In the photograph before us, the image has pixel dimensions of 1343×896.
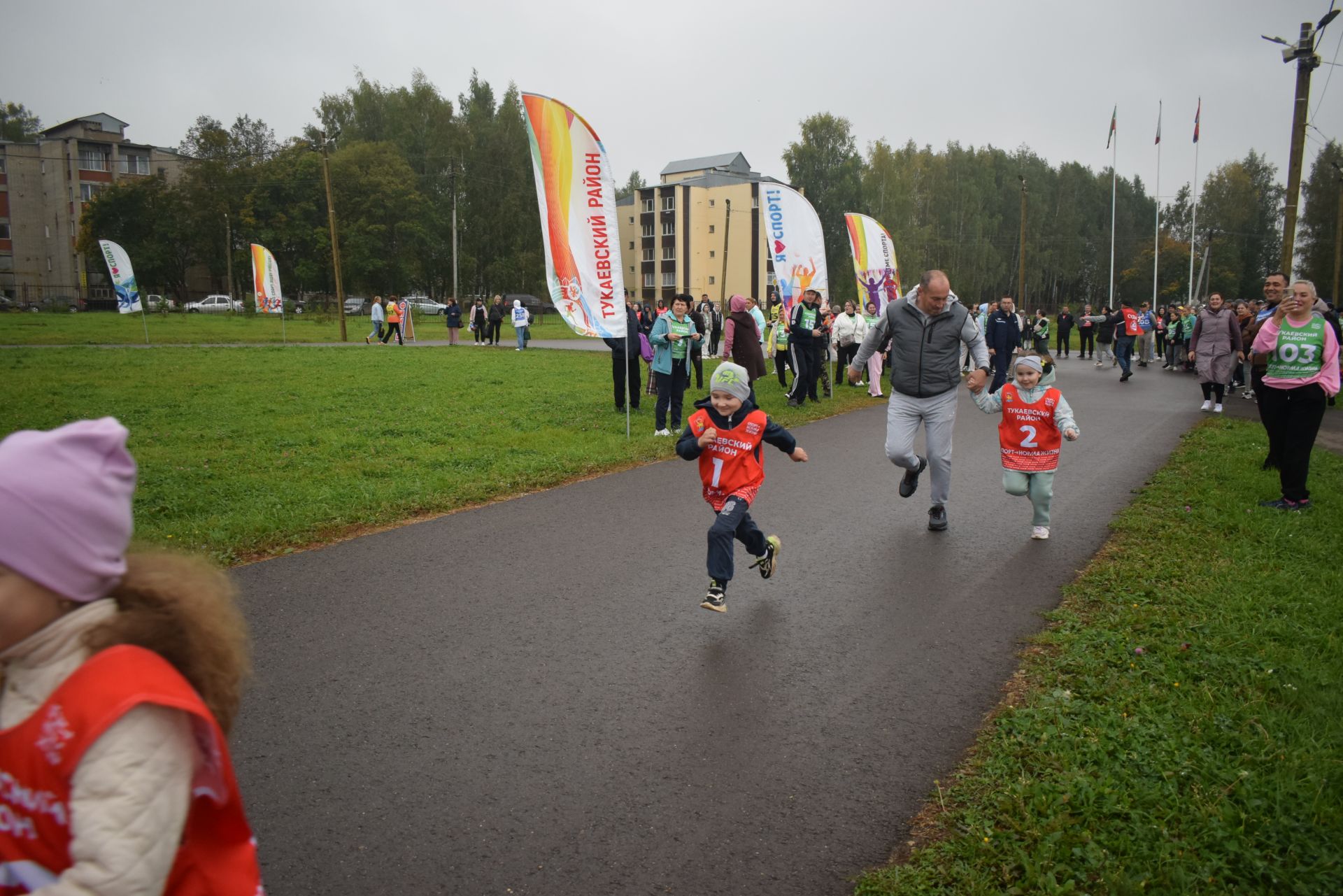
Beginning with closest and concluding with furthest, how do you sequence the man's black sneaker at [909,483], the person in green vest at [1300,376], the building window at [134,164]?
the person in green vest at [1300,376] < the man's black sneaker at [909,483] < the building window at [134,164]

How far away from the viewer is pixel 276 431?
1251cm

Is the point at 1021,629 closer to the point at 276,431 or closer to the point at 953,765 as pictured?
the point at 953,765

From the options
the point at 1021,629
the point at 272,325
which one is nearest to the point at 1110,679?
the point at 1021,629

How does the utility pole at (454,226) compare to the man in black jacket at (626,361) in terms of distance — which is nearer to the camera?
the man in black jacket at (626,361)

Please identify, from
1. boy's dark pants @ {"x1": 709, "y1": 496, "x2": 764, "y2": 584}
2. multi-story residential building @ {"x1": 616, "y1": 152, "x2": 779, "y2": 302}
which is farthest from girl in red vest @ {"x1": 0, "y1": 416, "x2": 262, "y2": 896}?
multi-story residential building @ {"x1": 616, "y1": 152, "x2": 779, "y2": 302}

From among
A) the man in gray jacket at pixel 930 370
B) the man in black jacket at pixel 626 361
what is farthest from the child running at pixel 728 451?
the man in black jacket at pixel 626 361

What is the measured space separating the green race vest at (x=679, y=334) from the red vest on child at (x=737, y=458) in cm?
664

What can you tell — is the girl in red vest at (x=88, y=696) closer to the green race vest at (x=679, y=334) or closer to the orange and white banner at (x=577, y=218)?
the orange and white banner at (x=577, y=218)

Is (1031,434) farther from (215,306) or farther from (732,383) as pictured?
(215,306)

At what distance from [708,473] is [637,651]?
141cm

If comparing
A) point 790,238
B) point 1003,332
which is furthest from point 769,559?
point 1003,332

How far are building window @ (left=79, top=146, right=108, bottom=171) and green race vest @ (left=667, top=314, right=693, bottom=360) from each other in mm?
94414

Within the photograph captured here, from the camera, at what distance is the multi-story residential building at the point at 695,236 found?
84.3 m

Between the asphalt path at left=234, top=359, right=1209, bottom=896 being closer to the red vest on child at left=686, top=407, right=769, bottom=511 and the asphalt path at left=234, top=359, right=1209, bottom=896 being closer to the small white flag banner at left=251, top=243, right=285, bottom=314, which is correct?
the red vest on child at left=686, top=407, right=769, bottom=511
